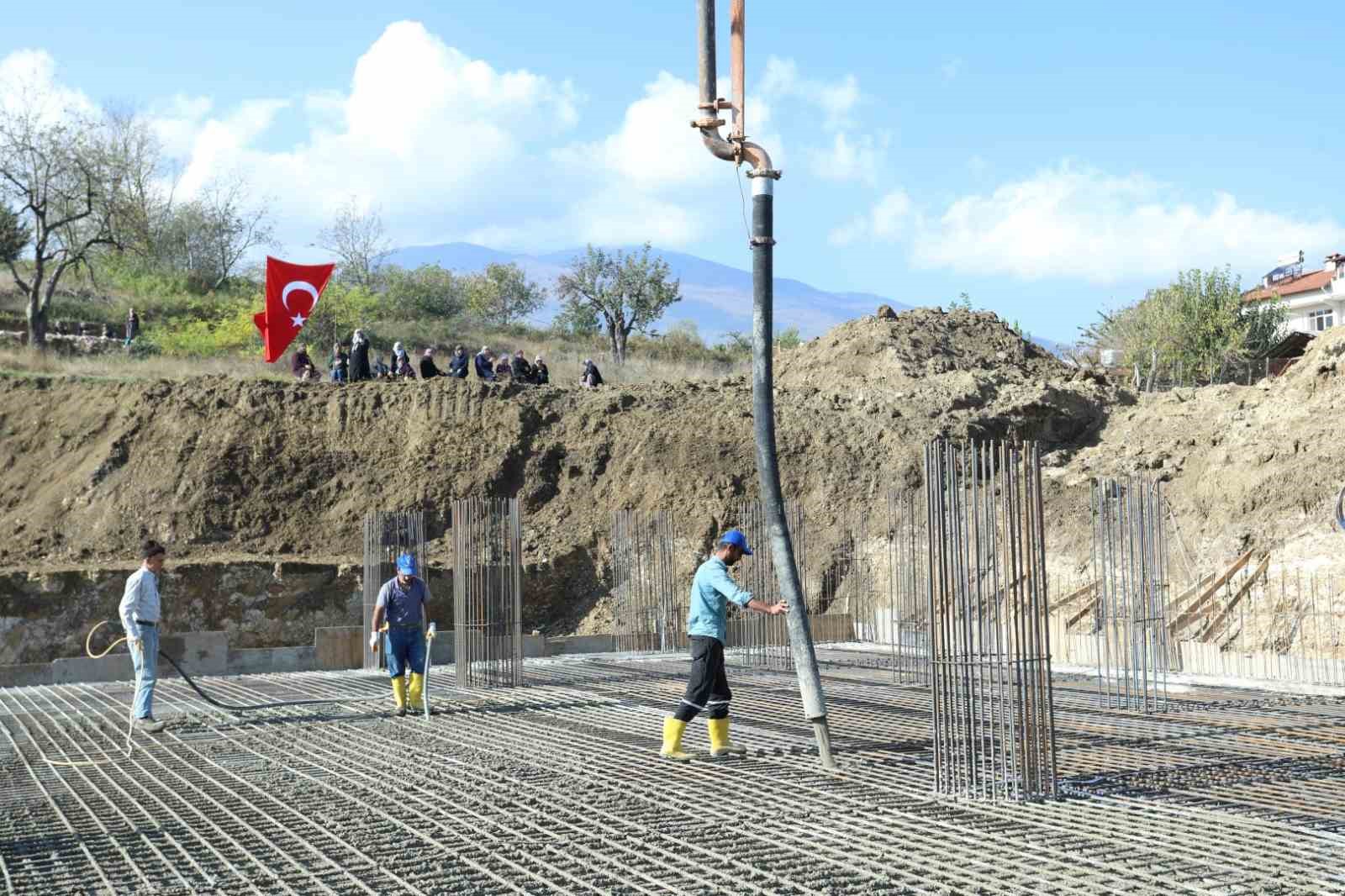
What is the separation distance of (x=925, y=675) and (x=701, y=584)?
17.7 ft

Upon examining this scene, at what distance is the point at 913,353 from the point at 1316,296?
3593cm

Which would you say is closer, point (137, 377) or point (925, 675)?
point (925, 675)

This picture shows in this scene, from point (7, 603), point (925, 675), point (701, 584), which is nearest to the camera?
point (701, 584)

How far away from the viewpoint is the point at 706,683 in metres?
8.80

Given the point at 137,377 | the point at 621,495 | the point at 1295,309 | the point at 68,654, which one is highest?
the point at 1295,309

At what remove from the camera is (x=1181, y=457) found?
2292 centimetres

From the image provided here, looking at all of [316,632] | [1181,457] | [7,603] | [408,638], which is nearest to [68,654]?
[7,603]

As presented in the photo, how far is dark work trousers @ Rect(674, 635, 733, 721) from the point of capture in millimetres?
8812

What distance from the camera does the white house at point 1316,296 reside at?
55.8 m

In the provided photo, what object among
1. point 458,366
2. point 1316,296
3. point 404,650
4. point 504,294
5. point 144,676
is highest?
point 504,294

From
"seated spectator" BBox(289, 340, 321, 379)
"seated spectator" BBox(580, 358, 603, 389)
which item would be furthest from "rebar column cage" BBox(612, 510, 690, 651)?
"seated spectator" BBox(289, 340, 321, 379)

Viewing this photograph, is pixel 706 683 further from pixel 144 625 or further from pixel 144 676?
pixel 144 625

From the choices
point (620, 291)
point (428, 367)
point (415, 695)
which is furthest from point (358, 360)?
point (620, 291)

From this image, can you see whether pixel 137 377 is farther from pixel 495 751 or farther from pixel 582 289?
pixel 582 289
